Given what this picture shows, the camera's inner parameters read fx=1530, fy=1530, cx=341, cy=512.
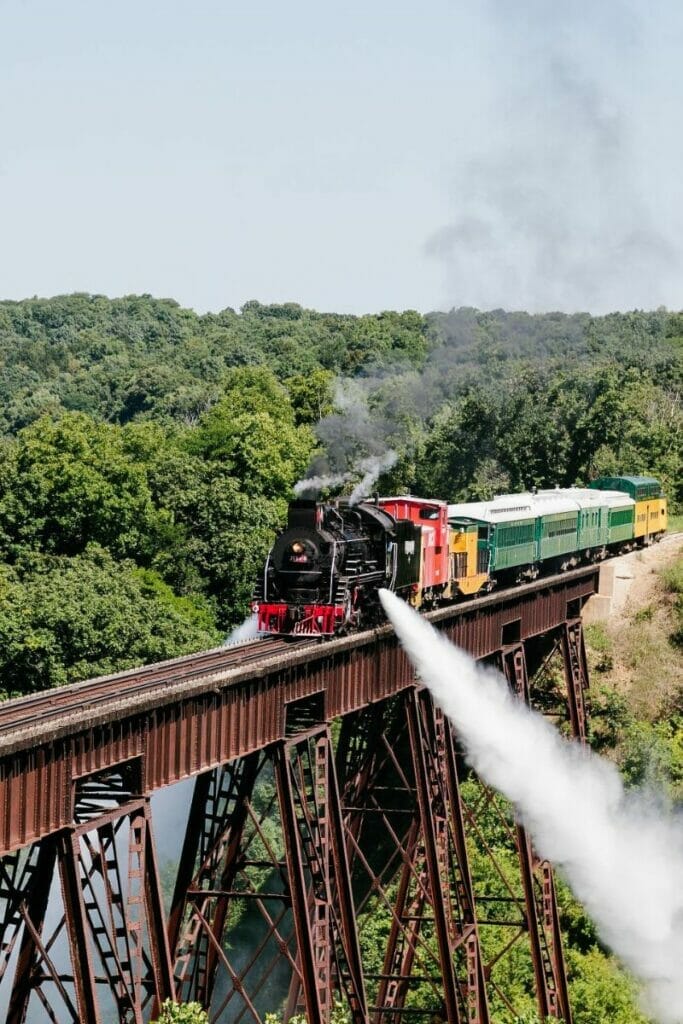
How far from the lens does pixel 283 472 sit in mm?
81125

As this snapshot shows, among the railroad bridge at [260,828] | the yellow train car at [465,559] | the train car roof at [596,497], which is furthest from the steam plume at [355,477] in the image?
the train car roof at [596,497]

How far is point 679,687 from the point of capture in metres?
53.3

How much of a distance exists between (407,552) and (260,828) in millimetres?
7345

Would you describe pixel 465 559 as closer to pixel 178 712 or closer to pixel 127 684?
pixel 127 684

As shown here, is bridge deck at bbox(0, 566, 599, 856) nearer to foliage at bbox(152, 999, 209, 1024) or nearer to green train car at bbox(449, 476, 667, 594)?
foliage at bbox(152, 999, 209, 1024)

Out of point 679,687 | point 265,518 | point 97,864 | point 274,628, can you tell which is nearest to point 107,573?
point 265,518

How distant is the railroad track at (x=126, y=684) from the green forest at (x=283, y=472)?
969 centimetres

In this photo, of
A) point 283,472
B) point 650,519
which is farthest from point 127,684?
point 283,472

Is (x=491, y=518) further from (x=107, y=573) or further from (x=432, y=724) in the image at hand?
(x=107, y=573)

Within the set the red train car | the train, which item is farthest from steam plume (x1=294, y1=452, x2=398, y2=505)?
the train

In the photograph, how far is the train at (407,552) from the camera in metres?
32.7

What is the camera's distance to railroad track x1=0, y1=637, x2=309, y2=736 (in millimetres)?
23953

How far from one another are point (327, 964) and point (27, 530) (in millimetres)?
37528

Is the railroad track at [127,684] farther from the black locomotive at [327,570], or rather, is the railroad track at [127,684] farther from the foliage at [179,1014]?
the foliage at [179,1014]
